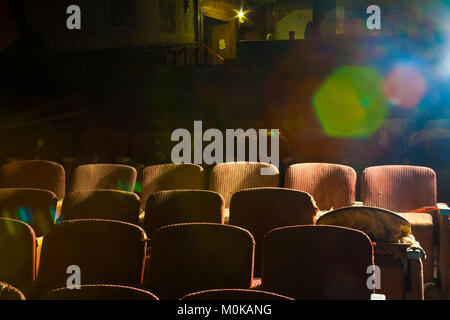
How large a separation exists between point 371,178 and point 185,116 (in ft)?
12.4

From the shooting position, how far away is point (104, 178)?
154 inches

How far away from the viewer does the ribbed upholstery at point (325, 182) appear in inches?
145

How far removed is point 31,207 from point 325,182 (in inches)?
83.6

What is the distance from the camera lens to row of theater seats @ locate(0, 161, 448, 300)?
9.51 ft

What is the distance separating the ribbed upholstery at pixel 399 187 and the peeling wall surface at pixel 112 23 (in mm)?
4700

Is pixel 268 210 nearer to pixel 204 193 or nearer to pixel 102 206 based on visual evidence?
pixel 204 193

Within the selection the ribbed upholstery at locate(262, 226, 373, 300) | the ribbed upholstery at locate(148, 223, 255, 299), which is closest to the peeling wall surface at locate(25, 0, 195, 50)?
the ribbed upholstery at locate(148, 223, 255, 299)

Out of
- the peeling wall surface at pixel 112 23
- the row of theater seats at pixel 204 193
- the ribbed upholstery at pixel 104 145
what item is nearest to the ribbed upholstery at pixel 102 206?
the row of theater seats at pixel 204 193

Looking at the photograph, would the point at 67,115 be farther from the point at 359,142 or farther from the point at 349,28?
the point at 349,28

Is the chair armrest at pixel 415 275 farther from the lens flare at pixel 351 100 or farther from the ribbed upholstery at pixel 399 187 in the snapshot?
the lens flare at pixel 351 100

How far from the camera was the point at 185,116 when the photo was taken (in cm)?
696

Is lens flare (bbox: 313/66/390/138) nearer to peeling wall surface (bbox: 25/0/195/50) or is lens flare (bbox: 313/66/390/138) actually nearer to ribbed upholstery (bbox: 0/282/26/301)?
peeling wall surface (bbox: 25/0/195/50)

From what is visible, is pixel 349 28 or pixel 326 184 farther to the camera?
pixel 349 28
